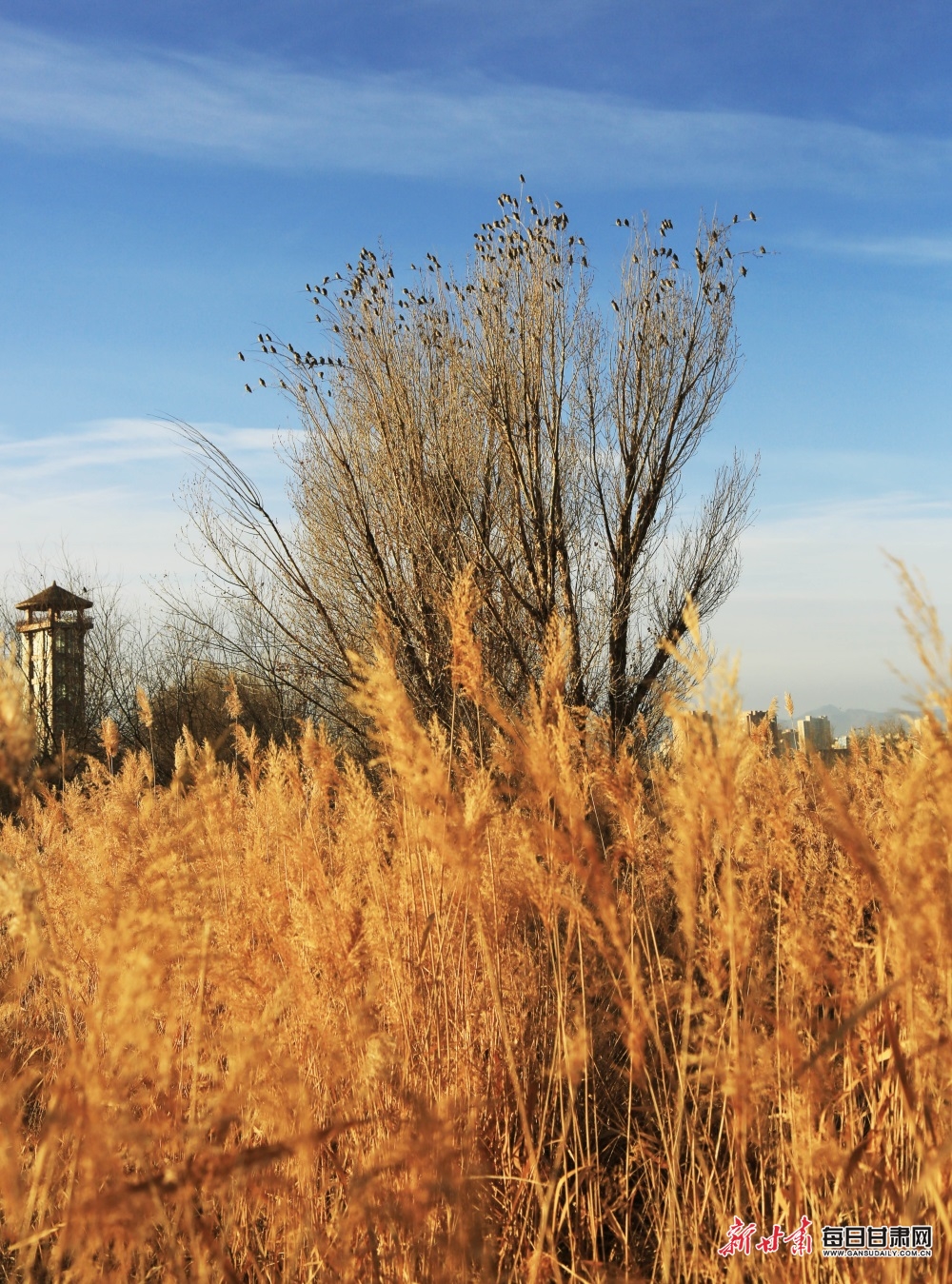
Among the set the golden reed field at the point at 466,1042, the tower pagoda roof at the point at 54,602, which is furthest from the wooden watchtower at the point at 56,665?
the golden reed field at the point at 466,1042

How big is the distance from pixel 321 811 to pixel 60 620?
38.0 ft

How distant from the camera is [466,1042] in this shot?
2234mm

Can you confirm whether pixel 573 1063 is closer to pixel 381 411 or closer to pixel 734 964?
pixel 734 964

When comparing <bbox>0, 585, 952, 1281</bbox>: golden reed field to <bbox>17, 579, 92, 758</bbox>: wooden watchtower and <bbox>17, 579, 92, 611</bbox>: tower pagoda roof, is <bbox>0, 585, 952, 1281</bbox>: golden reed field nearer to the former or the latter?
<bbox>17, 579, 92, 758</bbox>: wooden watchtower

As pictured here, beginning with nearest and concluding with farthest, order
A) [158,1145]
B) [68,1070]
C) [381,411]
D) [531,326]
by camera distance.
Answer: [68,1070], [158,1145], [531,326], [381,411]

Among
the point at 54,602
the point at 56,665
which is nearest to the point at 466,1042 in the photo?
the point at 56,665

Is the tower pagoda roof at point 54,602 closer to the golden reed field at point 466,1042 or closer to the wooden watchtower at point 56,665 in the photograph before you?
the wooden watchtower at point 56,665

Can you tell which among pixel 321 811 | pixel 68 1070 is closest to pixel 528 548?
pixel 321 811

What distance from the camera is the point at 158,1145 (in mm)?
1864

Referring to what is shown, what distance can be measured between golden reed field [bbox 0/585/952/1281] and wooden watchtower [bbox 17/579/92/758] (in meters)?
11.3

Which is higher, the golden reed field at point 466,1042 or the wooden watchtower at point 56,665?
the wooden watchtower at point 56,665

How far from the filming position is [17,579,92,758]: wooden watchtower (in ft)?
44.1

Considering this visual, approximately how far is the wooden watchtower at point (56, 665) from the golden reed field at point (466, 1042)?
1134cm

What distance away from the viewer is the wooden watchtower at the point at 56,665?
13.4 m
